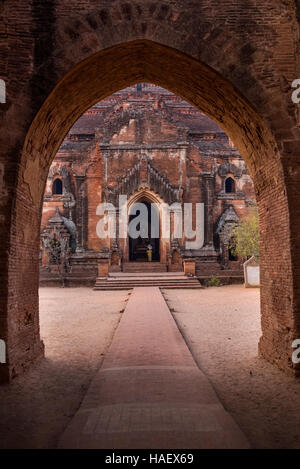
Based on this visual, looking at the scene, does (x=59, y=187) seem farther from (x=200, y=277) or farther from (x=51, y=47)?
(x=51, y=47)

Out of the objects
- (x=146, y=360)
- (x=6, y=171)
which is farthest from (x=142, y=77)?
(x=146, y=360)

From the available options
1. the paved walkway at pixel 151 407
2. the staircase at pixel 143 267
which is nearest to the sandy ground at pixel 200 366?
the paved walkway at pixel 151 407

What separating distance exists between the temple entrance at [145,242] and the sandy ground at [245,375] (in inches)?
571

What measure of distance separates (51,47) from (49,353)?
5700mm

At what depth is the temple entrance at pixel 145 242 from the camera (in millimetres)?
27891

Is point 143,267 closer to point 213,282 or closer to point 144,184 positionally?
point 213,282

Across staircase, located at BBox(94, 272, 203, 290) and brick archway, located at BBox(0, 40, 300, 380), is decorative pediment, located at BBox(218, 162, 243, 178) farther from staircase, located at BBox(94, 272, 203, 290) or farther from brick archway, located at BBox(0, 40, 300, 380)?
brick archway, located at BBox(0, 40, 300, 380)

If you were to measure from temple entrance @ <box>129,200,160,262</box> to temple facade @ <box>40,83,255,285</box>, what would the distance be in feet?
0.48

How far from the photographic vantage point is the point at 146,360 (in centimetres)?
670

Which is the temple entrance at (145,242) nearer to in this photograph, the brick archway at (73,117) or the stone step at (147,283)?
the stone step at (147,283)

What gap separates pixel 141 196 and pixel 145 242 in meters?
5.66

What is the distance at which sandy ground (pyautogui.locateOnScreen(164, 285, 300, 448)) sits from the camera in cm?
450

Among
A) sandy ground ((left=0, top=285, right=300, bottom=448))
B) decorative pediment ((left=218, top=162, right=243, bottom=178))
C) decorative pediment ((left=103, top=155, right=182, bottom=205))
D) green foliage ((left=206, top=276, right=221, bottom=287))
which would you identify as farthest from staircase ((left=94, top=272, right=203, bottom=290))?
Result: decorative pediment ((left=218, top=162, right=243, bottom=178))

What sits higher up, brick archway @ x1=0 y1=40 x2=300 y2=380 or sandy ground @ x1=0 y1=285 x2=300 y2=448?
brick archway @ x1=0 y1=40 x2=300 y2=380
